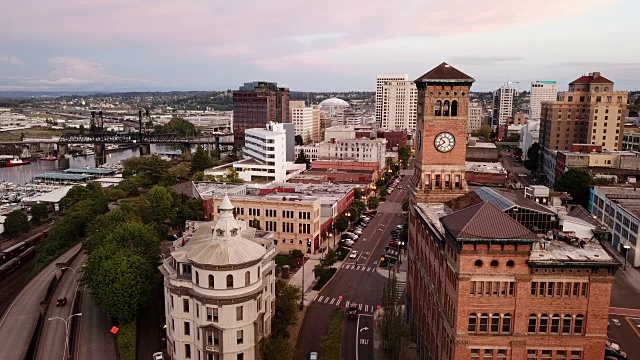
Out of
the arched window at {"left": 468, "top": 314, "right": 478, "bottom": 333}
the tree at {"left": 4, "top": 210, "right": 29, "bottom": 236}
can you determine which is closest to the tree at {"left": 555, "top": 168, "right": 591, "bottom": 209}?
the arched window at {"left": 468, "top": 314, "right": 478, "bottom": 333}

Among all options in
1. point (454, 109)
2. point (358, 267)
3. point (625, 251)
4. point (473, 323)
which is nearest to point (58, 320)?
point (358, 267)

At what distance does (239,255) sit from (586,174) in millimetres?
99144

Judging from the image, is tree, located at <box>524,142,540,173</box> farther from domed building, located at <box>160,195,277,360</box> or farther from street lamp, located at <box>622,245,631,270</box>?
domed building, located at <box>160,195,277,360</box>

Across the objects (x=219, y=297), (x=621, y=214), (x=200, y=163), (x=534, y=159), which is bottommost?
(x=200, y=163)

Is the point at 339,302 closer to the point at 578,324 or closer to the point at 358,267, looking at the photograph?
the point at 358,267

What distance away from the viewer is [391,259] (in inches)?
3551

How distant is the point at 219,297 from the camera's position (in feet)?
165

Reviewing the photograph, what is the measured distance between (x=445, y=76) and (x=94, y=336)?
172ft

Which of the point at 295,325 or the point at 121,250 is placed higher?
the point at 121,250

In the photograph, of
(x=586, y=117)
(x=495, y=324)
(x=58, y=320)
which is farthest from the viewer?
(x=586, y=117)

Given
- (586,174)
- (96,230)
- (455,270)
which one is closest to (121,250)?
(96,230)

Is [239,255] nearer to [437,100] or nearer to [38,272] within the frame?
[437,100]

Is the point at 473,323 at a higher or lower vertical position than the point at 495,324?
higher

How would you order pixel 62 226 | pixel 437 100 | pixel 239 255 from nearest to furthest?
1. pixel 239 255
2. pixel 437 100
3. pixel 62 226
